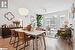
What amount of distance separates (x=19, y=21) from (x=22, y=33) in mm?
4748

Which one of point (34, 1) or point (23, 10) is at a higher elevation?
point (34, 1)

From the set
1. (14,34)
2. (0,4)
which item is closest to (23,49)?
(14,34)

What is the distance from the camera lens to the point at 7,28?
8773mm

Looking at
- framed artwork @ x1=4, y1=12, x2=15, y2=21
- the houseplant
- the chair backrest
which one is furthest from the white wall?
the chair backrest

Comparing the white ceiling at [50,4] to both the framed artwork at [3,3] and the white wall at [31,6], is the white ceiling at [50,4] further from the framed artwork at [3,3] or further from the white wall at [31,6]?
the framed artwork at [3,3]

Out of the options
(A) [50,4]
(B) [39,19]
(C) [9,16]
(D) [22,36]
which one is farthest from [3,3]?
(D) [22,36]

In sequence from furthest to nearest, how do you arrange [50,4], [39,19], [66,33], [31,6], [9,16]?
[39,19] < [9,16] < [31,6] < [50,4] < [66,33]

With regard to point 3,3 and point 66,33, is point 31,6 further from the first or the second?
point 66,33

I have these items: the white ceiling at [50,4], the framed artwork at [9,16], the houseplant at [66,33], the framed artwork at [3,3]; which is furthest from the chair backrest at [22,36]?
the framed artwork at [3,3]

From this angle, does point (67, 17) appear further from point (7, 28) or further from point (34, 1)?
point (7, 28)

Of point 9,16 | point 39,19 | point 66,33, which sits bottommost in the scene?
point 66,33

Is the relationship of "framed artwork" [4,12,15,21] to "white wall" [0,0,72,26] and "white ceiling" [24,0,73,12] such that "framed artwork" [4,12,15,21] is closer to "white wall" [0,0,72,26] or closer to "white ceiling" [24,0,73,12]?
"white wall" [0,0,72,26]

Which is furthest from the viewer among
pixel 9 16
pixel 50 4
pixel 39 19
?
pixel 39 19

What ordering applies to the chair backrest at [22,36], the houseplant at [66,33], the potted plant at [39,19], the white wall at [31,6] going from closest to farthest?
the chair backrest at [22,36]
the houseplant at [66,33]
the white wall at [31,6]
the potted plant at [39,19]
